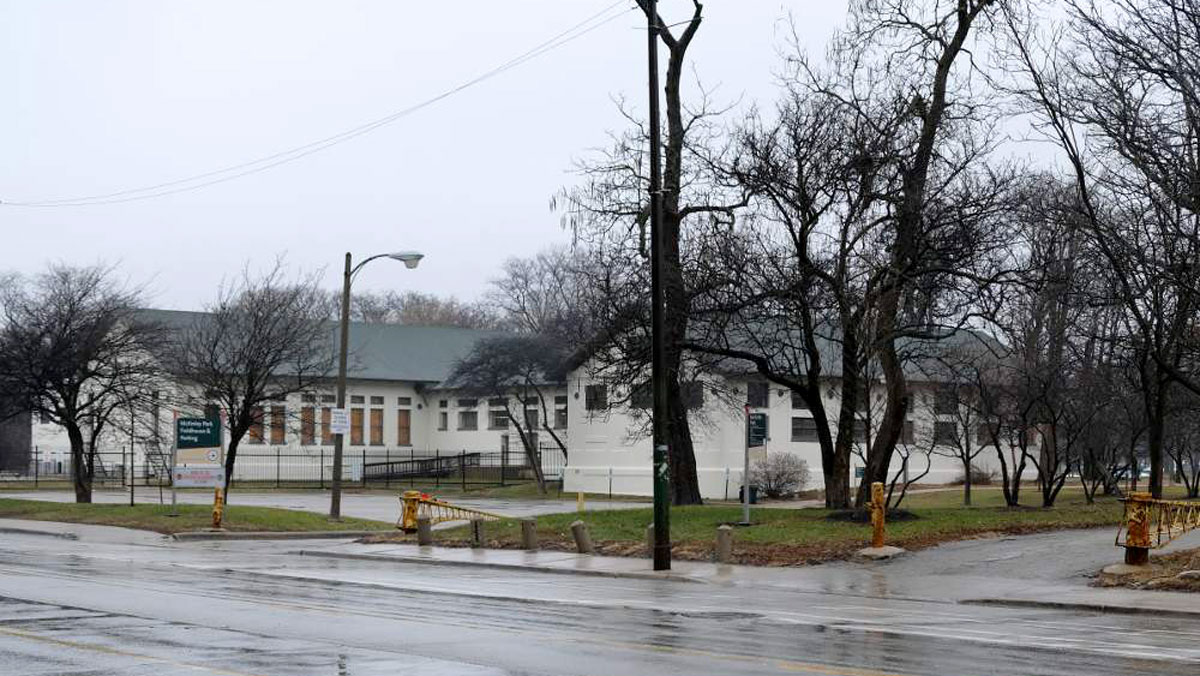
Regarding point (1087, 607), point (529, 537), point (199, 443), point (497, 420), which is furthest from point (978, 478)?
point (1087, 607)

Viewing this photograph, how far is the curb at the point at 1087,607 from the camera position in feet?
56.6

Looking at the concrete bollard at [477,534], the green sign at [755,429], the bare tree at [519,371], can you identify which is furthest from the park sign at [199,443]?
the bare tree at [519,371]

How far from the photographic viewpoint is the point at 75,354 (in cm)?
4147

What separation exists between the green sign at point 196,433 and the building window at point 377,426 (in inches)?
1849

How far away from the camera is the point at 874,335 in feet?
96.3

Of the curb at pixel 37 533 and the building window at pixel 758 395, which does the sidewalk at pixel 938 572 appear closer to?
the curb at pixel 37 533

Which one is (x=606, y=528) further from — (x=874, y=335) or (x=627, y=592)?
(x=627, y=592)

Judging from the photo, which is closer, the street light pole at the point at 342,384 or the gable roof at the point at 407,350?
the street light pole at the point at 342,384

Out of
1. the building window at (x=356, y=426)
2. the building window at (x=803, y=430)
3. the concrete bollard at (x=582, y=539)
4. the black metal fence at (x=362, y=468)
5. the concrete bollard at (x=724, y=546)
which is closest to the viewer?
the concrete bollard at (x=724, y=546)

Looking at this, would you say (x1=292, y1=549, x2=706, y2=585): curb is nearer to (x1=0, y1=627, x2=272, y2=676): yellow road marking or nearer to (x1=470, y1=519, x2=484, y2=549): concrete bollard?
(x1=470, y1=519, x2=484, y2=549): concrete bollard

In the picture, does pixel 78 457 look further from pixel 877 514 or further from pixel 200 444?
pixel 877 514

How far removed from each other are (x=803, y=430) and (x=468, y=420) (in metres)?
26.4

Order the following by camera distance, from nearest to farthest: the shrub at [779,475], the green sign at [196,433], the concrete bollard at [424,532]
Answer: the concrete bollard at [424,532]
the green sign at [196,433]
the shrub at [779,475]

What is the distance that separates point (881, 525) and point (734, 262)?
7.20 metres
